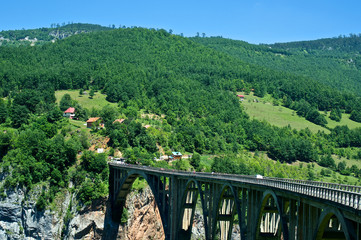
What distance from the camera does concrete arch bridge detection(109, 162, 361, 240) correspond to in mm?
31962

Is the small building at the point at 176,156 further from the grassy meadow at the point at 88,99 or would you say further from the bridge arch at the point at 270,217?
the bridge arch at the point at 270,217

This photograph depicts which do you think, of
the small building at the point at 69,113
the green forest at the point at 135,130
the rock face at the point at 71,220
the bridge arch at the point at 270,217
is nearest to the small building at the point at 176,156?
the green forest at the point at 135,130

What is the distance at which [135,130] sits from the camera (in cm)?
11125

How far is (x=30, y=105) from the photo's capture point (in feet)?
401

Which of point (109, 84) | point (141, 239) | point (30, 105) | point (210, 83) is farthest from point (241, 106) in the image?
point (141, 239)

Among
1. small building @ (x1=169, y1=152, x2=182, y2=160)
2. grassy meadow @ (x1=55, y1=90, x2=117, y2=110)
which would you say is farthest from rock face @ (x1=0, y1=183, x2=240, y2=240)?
grassy meadow @ (x1=55, y1=90, x2=117, y2=110)

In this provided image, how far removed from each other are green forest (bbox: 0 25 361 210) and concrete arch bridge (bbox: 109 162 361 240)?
659 inches

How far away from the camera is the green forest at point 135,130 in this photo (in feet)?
294

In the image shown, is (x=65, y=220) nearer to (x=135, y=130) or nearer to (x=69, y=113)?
(x=135, y=130)

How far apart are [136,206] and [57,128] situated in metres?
30.5

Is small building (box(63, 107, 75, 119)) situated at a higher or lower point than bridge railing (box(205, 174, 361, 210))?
higher

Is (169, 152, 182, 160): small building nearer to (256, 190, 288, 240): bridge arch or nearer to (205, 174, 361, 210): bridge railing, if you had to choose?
(256, 190, 288, 240): bridge arch

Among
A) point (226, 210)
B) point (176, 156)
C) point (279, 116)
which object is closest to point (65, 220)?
point (176, 156)

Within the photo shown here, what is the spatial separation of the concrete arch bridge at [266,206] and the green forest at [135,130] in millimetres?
16744
